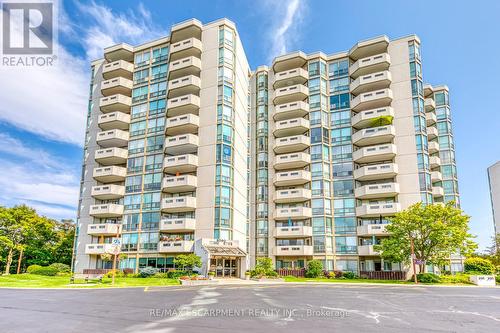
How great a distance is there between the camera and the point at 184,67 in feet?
171

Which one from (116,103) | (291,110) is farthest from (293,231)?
(116,103)

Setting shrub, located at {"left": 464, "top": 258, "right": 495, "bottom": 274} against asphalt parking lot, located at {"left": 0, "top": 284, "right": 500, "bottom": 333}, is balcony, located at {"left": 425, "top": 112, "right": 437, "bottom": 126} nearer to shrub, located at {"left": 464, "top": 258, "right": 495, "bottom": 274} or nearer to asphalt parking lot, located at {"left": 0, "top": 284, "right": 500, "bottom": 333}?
shrub, located at {"left": 464, "top": 258, "right": 495, "bottom": 274}

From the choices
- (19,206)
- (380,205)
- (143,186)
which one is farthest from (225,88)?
(19,206)

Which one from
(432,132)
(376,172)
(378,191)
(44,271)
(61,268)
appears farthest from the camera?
(432,132)

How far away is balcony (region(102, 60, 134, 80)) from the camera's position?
5653 centimetres

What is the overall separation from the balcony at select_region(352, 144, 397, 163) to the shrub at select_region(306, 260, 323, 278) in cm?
1612

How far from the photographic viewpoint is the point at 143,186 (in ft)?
166

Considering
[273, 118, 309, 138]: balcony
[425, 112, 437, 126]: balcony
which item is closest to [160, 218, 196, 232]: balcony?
[273, 118, 309, 138]: balcony

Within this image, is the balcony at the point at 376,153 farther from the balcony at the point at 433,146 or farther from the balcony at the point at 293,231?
the balcony at the point at 433,146

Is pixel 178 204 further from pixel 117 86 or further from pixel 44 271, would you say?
pixel 117 86

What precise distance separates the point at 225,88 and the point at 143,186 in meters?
18.0

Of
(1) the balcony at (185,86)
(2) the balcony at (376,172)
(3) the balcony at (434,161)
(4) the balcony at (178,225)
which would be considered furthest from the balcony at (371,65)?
(4) the balcony at (178,225)

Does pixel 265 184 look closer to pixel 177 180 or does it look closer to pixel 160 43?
pixel 177 180

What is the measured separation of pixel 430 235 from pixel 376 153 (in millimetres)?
14396
